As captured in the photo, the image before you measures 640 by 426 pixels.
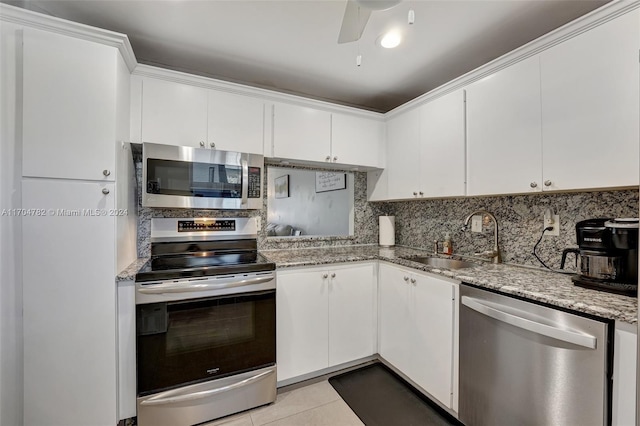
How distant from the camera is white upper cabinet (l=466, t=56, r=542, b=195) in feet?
5.00

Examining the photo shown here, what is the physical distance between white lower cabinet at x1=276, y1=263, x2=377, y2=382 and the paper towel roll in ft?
2.13

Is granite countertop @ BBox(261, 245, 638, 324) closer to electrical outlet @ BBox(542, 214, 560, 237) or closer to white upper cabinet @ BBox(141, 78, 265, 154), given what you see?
electrical outlet @ BBox(542, 214, 560, 237)

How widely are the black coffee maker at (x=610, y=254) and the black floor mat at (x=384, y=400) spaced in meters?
1.16

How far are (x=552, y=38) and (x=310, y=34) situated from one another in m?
1.33

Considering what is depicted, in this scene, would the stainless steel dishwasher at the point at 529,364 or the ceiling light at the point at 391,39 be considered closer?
the stainless steel dishwasher at the point at 529,364

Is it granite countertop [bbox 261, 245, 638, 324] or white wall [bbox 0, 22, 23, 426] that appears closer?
granite countertop [bbox 261, 245, 638, 324]

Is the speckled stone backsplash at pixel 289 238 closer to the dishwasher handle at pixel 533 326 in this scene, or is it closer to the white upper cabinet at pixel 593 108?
the dishwasher handle at pixel 533 326

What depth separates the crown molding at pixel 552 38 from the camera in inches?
47.8

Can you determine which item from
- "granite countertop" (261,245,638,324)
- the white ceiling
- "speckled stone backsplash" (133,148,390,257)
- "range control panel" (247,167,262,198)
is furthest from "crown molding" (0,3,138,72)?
"granite countertop" (261,245,638,324)

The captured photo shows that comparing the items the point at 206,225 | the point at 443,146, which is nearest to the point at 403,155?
the point at 443,146

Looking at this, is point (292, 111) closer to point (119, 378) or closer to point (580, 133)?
point (580, 133)

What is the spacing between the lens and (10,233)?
4.45 feet

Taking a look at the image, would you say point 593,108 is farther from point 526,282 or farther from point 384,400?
point 384,400

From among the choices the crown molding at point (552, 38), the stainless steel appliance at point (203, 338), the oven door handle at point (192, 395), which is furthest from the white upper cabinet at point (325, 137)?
the oven door handle at point (192, 395)
